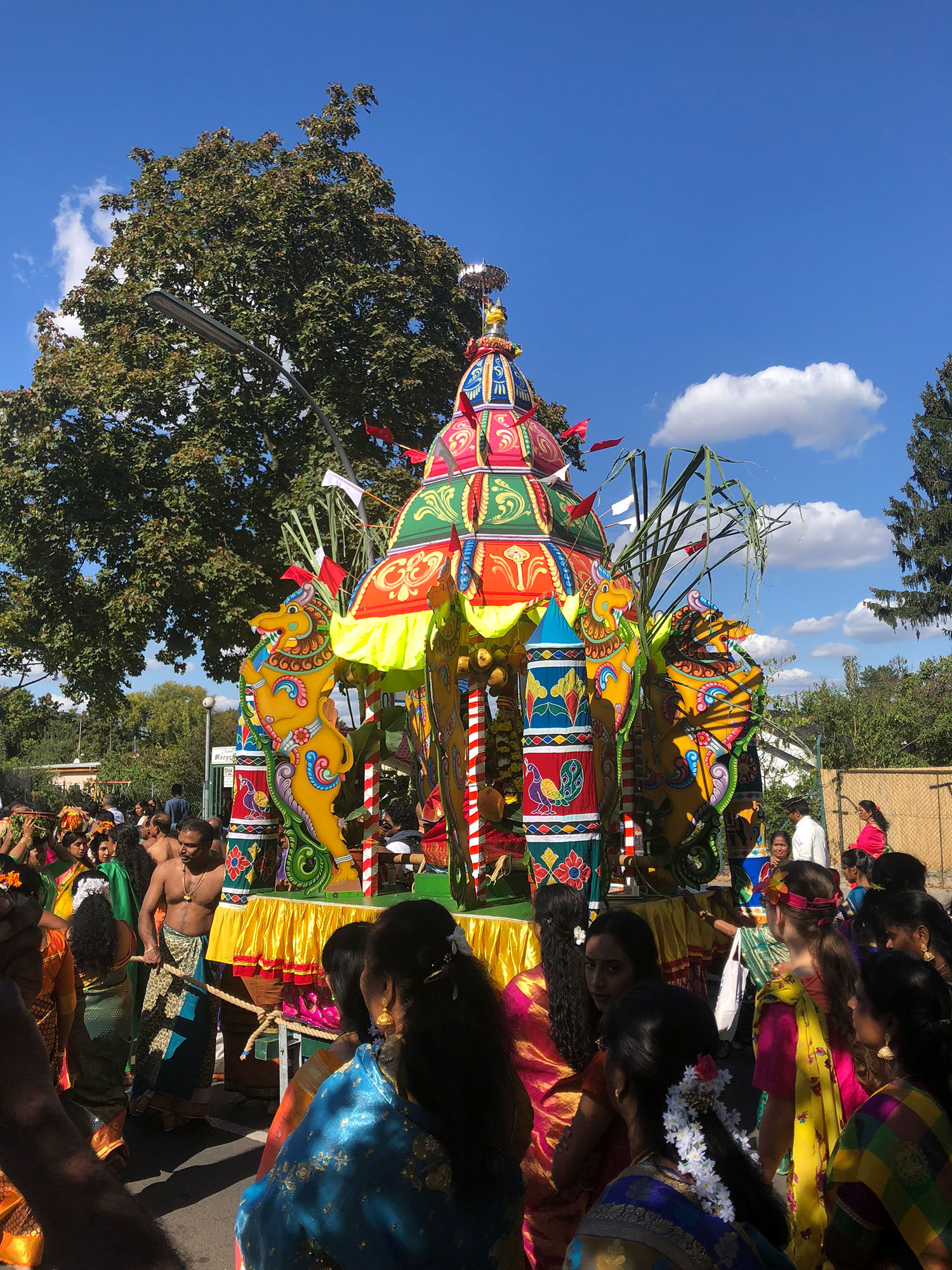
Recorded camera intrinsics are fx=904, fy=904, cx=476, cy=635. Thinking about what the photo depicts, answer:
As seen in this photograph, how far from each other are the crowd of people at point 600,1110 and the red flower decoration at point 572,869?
1.69m

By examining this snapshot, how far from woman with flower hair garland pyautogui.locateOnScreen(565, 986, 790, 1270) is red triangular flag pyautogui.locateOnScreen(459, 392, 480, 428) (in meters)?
5.74

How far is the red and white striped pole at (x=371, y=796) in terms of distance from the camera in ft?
20.2

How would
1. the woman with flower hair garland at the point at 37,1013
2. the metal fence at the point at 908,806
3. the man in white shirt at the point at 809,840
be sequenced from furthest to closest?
the metal fence at the point at 908,806 < the man in white shirt at the point at 809,840 < the woman with flower hair garland at the point at 37,1013

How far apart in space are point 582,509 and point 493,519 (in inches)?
28.4

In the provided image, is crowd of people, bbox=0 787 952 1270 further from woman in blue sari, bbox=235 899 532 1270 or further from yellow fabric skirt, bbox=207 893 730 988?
yellow fabric skirt, bbox=207 893 730 988

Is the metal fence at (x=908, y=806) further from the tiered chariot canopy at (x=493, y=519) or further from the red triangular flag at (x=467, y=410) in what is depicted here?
the red triangular flag at (x=467, y=410)

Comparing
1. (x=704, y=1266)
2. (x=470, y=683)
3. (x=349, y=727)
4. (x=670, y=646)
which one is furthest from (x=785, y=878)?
(x=349, y=727)

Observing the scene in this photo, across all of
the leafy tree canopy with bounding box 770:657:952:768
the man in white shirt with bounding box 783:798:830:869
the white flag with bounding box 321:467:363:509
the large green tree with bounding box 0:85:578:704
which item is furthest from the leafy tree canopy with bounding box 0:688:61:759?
the man in white shirt with bounding box 783:798:830:869

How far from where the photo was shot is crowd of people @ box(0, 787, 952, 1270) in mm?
1546

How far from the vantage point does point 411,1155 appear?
5.34ft

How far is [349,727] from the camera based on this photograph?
25.5 ft

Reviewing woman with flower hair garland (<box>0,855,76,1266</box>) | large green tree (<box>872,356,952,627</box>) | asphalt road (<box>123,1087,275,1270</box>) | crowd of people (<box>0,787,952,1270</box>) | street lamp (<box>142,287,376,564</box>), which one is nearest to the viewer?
crowd of people (<box>0,787,952,1270</box>)

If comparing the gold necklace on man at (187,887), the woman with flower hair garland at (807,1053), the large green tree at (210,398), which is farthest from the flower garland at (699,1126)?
the large green tree at (210,398)

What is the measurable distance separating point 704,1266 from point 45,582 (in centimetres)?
1325
